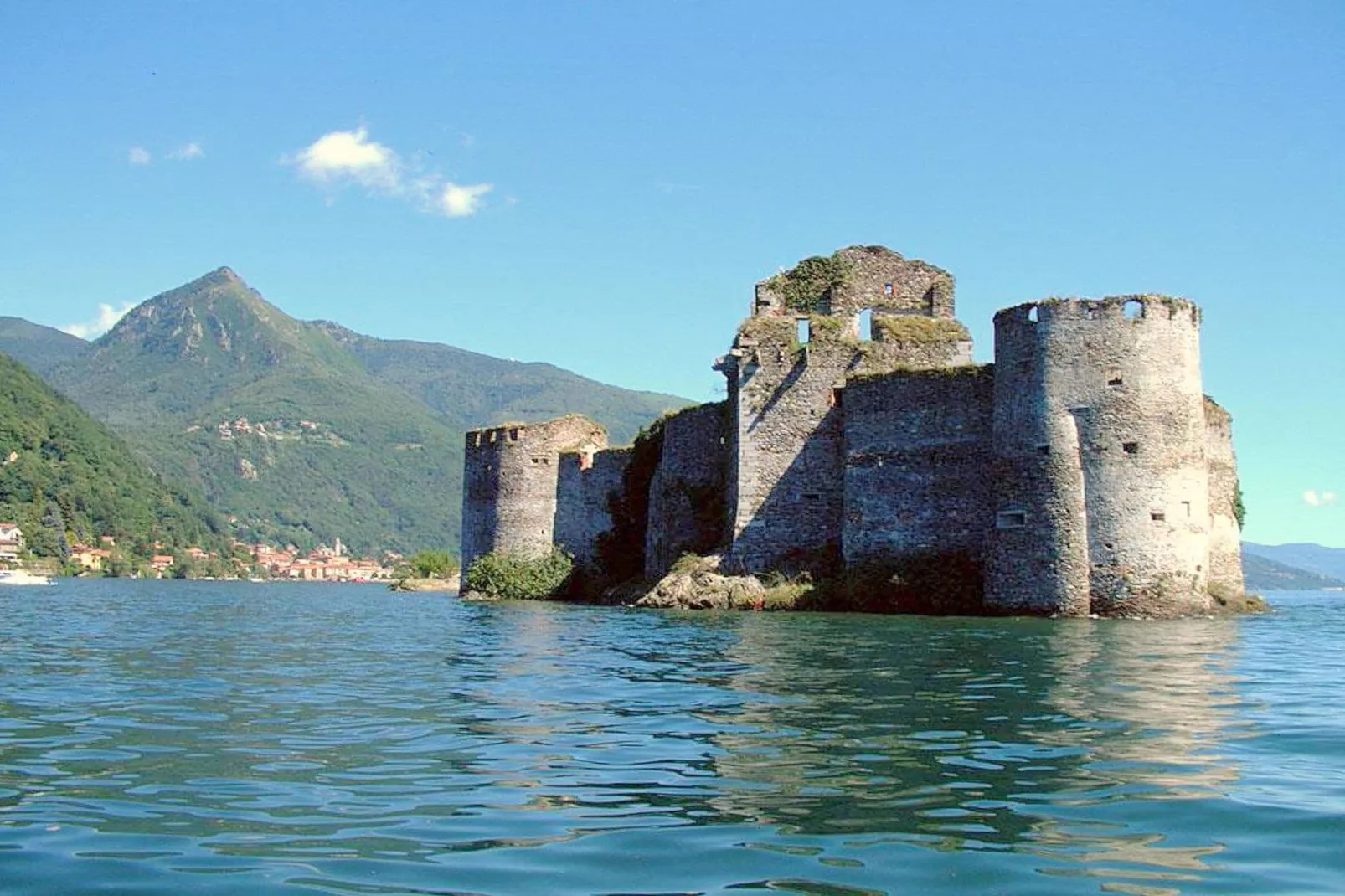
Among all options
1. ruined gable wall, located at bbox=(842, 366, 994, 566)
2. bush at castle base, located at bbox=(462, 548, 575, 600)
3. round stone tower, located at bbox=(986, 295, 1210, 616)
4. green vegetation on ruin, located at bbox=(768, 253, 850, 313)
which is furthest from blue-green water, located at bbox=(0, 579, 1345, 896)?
bush at castle base, located at bbox=(462, 548, 575, 600)

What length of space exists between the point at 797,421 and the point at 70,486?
13154cm

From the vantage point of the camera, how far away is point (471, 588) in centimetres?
4806

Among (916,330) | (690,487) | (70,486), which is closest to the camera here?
(916,330)

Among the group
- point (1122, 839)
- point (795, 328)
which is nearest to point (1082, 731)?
point (1122, 839)

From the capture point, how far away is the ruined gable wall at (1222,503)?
112ft

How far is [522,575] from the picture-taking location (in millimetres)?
46625

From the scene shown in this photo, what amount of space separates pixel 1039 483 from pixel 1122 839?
77.0ft

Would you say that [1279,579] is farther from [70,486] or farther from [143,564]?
[70,486]

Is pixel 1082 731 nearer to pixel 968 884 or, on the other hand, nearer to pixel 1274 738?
pixel 1274 738

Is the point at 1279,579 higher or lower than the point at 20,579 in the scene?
higher

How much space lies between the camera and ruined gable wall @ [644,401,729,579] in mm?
40531

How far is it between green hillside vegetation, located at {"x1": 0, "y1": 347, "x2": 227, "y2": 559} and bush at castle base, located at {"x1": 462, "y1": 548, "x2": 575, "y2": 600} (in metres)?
97.3

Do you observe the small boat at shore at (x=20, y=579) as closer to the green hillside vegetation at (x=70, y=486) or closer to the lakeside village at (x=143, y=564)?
the lakeside village at (x=143, y=564)

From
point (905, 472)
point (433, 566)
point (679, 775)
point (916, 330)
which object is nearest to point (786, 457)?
point (905, 472)
